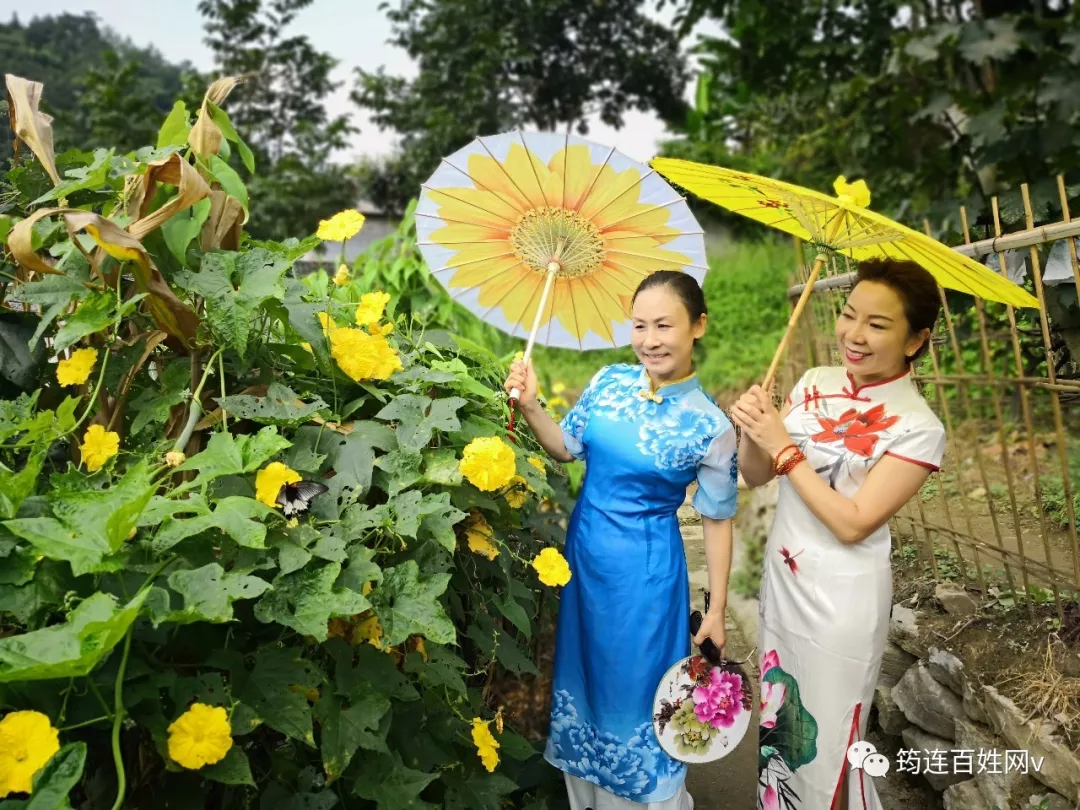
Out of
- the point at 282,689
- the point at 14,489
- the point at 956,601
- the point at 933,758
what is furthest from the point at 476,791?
the point at 956,601

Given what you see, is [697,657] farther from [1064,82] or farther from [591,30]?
[591,30]

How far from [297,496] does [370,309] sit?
51cm

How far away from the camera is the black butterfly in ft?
3.78

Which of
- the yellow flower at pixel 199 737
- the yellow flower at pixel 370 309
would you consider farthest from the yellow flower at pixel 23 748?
the yellow flower at pixel 370 309

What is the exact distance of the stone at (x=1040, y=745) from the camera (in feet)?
6.25

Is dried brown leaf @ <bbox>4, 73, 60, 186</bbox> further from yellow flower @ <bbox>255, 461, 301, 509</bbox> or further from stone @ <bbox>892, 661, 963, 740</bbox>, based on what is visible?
stone @ <bbox>892, 661, 963, 740</bbox>

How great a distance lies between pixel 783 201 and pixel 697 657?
99 centimetres

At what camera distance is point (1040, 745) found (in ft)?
6.55

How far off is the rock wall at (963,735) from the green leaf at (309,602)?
1.71 metres

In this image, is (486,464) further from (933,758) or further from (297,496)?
(933,758)

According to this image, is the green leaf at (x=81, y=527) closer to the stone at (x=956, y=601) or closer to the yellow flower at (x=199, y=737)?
the yellow flower at (x=199, y=737)

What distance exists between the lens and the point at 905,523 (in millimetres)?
3205

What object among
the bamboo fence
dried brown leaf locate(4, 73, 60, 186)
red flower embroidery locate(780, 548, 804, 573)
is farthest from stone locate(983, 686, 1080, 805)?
dried brown leaf locate(4, 73, 60, 186)

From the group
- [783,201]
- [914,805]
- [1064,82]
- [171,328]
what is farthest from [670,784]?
[1064,82]
